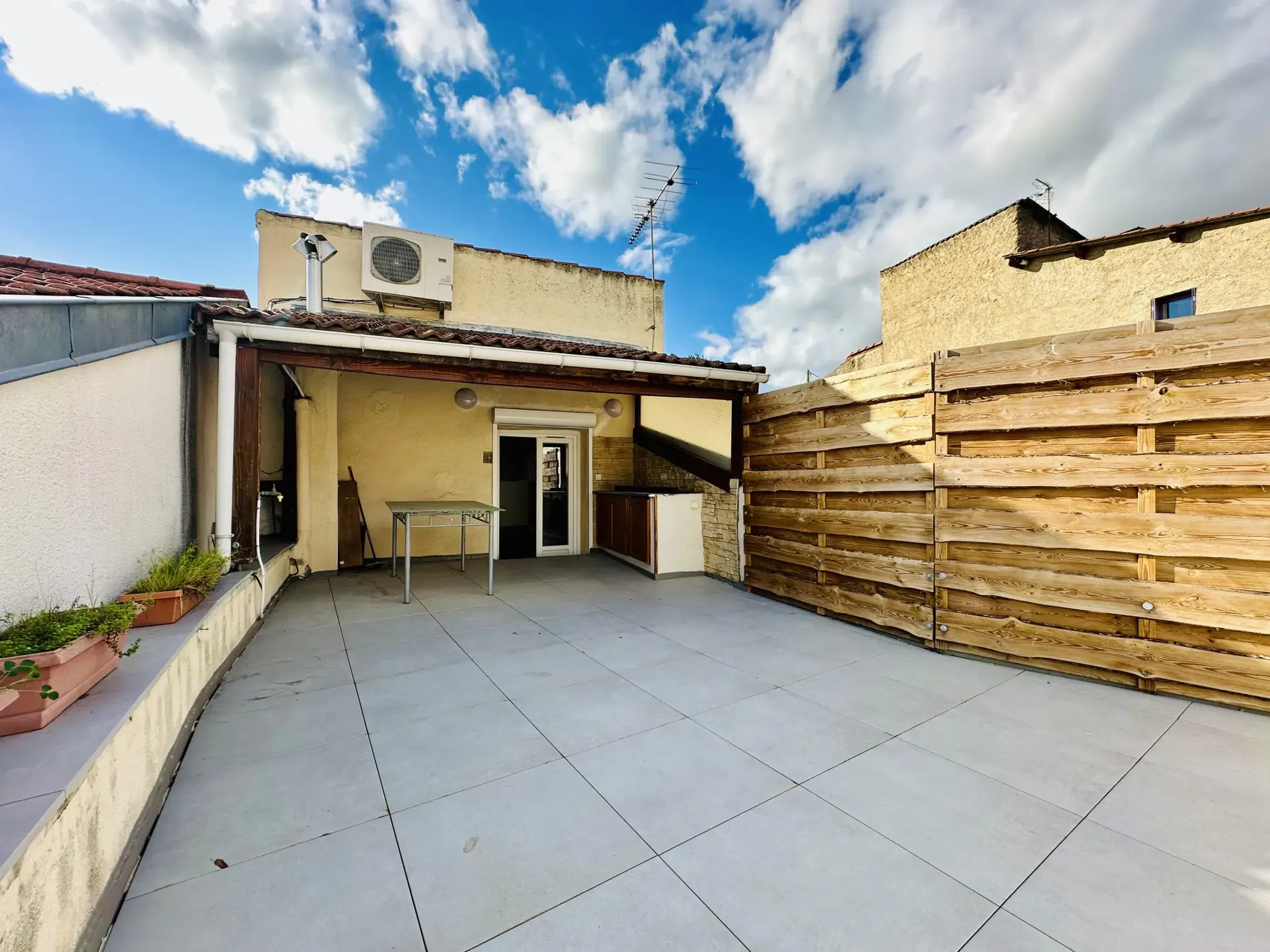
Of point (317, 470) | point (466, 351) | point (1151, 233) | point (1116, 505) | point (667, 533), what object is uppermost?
point (1151, 233)

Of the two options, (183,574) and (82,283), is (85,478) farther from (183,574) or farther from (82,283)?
(82,283)

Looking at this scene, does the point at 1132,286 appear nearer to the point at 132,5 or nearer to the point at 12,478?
the point at 12,478

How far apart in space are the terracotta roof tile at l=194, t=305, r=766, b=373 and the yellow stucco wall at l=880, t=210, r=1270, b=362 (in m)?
5.17

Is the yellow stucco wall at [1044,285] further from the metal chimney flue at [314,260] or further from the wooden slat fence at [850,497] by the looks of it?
the metal chimney flue at [314,260]

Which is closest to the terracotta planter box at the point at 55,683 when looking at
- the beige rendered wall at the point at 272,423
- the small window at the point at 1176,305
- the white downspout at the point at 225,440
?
the white downspout at the point at 225,440

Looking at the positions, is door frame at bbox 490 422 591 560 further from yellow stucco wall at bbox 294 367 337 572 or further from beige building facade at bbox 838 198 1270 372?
beige building facade at bbox 838 198 1270 372

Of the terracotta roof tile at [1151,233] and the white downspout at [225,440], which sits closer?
the white downspout at [225,440]

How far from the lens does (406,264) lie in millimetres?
7984

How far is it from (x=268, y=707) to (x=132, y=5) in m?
6.26

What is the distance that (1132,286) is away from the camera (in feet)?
24.4

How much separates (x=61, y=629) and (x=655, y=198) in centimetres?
1113

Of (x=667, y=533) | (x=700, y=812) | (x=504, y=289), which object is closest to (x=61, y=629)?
(x=700, y=812)

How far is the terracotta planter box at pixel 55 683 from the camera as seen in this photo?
5.05 ft

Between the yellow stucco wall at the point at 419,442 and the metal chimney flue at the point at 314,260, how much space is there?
1.24 meters
